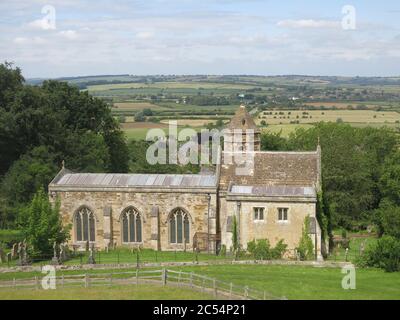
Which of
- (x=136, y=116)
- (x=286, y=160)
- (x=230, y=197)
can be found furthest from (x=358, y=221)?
(x=136, y=116)

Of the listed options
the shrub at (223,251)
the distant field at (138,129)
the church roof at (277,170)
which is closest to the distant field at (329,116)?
the distant field at (138,129)

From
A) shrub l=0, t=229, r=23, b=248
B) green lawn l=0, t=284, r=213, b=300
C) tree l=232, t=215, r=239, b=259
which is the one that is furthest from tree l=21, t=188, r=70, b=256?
tree l=232, t=215, r=239, b=259

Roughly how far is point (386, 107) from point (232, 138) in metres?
146

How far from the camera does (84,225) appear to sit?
4556cm

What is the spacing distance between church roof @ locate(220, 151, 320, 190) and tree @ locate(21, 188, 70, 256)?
40.7 feet

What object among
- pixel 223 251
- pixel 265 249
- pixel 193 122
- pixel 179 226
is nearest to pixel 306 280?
pixel 265 249

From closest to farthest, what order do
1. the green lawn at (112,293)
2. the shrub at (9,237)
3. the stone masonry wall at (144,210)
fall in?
the green lawn at (112,293), the stone masonry wall at (144,210), the shrub at (9,237)

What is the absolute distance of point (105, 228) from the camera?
44844 mm

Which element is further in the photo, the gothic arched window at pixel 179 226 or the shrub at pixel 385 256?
the gothic arched window at pixel 179 226

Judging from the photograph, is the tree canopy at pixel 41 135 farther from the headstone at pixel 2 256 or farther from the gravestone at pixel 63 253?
the gravestone at pixel 63 253

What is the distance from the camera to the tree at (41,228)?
39.9m

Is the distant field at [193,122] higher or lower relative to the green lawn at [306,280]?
higher

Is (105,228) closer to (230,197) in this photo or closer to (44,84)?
(230,197)

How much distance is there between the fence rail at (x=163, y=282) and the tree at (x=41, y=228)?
19.0ft
